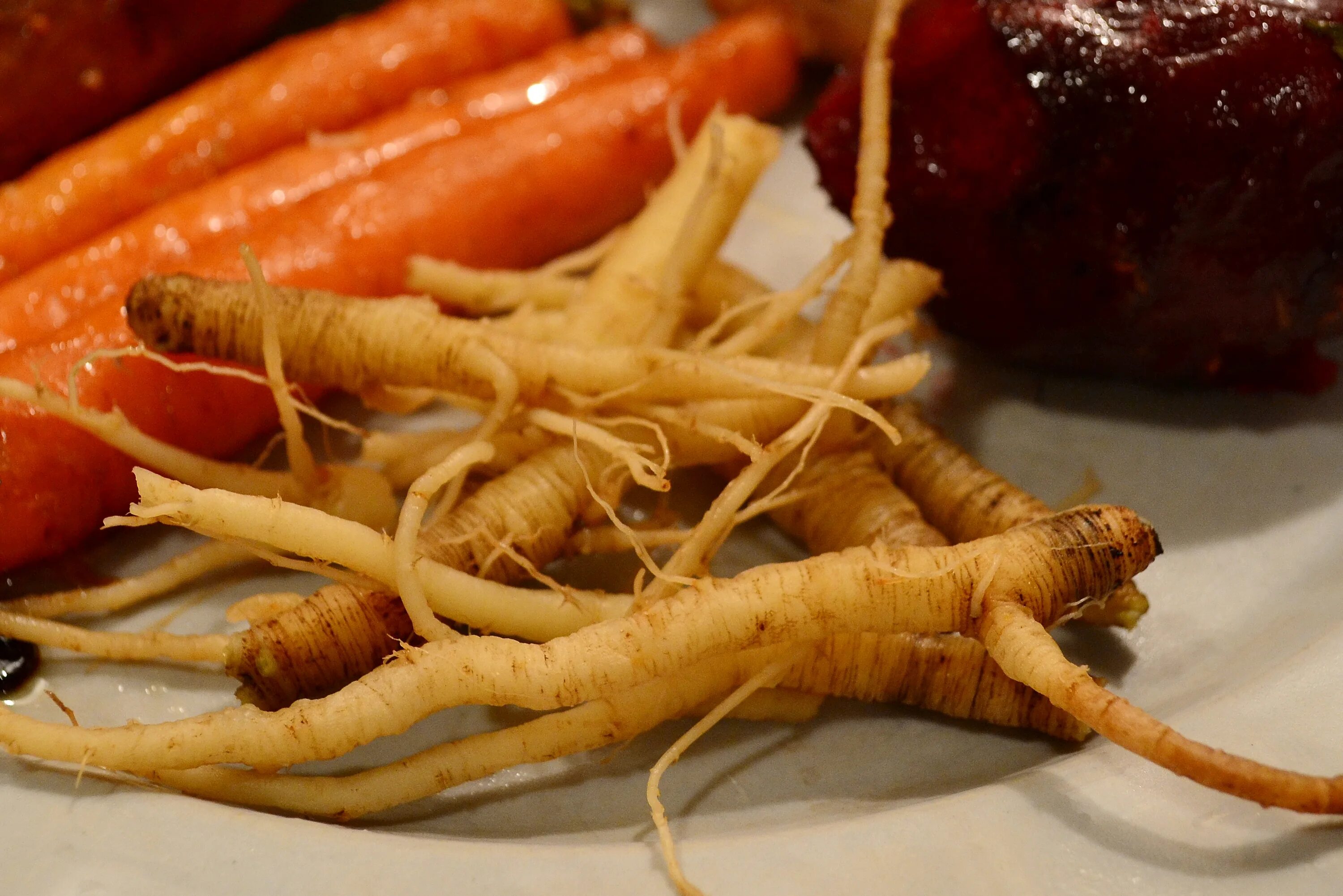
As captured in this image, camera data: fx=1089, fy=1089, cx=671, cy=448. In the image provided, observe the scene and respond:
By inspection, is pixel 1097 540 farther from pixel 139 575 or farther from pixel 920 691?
pixel 139 575

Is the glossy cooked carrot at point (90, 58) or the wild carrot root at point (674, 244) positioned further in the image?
the glossy cooked carrot at point (90, 58)

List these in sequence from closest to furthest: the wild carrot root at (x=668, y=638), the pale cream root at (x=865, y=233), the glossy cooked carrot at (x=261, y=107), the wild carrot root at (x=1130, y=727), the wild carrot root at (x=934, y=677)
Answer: the wild carrot root at (x=1130, y=727)
the wild carrot root at (x=668, y=638)
the wild carrot root at (x=934, y=677)
the pale cream root at (x=865, y=233)
the glossy cooked carrot at (x=261, y=107)

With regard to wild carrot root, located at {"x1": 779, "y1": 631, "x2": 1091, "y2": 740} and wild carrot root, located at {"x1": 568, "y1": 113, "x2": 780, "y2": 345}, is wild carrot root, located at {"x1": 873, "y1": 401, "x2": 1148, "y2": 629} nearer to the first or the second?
wild carrot root, located at {"x1": 779, "y1": 631, "x2": 1091, "y2": 740}

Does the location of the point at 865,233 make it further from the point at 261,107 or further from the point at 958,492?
the point at 261,107

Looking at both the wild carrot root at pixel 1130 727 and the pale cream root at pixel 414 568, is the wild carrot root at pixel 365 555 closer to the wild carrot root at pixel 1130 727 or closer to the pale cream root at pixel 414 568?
the pale cream root at pixel 414 568

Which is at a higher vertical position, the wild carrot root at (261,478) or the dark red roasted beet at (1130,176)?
the dark red roasted beet at (1130,176)

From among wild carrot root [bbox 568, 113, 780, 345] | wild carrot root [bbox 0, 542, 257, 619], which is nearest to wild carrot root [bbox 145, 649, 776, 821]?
wild carrot root [bbox 0, 542, 257, 619]

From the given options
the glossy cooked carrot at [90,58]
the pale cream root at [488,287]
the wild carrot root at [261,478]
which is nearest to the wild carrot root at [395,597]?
the wild carrot root at [261,478]

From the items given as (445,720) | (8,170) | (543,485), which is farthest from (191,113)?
(445,720)
